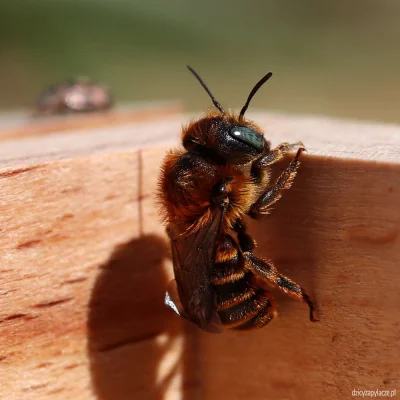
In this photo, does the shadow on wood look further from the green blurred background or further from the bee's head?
the green blurred background

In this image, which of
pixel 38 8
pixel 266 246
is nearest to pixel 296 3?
pixel 38 8

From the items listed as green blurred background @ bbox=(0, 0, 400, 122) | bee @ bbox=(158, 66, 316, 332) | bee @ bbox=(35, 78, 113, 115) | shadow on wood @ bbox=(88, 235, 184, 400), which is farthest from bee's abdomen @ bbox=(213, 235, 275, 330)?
green blurred background @ bbox=(0, 0, 400, 122)

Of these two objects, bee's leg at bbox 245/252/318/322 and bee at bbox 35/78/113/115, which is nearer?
bee's leg at bbox 245/252/318/322

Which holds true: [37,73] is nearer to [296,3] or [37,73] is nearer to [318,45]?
[318,45]

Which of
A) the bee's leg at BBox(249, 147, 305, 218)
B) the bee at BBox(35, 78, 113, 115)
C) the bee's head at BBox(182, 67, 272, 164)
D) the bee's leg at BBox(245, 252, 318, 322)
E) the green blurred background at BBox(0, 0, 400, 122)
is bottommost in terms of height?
the bee's leg at BBox(245, 252, 318, 322)

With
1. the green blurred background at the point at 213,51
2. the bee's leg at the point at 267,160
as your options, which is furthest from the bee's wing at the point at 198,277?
the green blurred background at the point at 213,51
